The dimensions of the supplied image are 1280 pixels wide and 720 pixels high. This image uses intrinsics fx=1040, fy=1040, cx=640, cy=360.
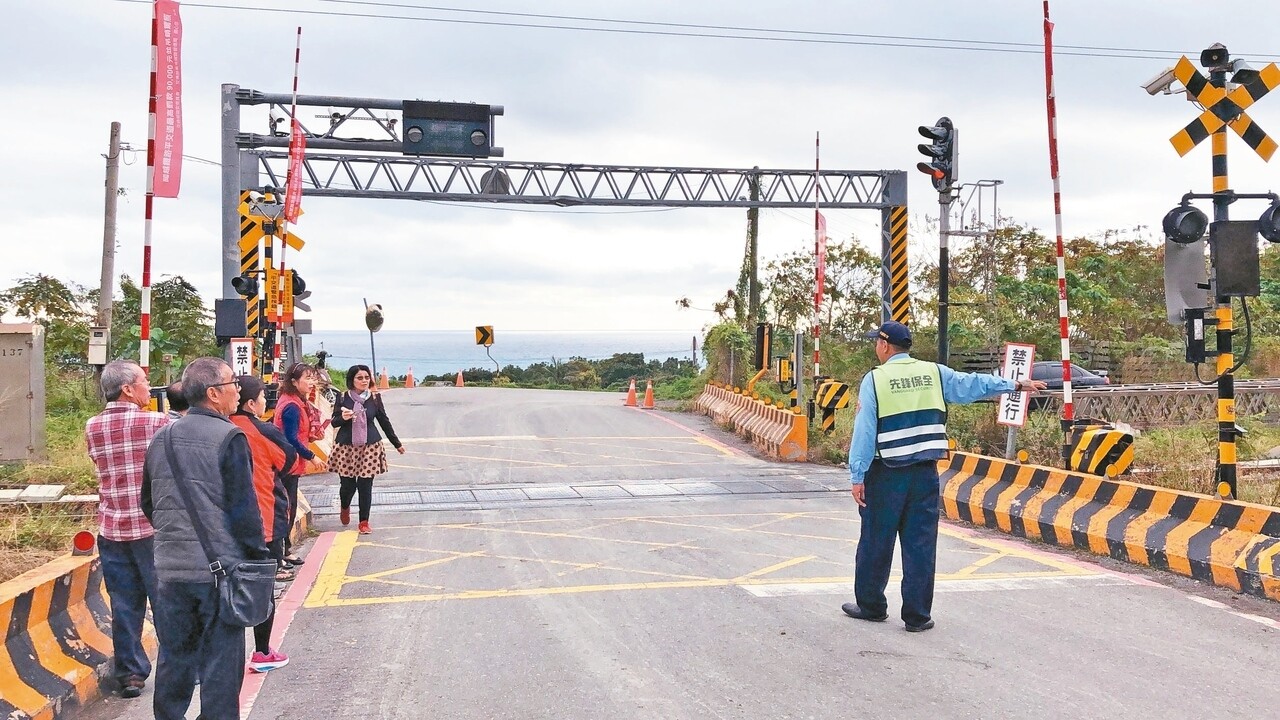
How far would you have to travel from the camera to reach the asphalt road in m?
5.49

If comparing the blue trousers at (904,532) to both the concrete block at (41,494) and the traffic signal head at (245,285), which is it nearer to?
the concrete block at (41,494)

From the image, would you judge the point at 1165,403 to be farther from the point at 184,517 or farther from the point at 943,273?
the point at 184,517

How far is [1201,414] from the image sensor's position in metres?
22.0

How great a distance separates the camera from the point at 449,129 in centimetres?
2092

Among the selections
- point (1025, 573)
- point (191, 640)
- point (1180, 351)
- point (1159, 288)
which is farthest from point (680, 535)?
point (1159, 288)

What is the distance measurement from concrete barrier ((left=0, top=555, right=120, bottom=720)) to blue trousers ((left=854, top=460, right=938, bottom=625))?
4750 millimetres

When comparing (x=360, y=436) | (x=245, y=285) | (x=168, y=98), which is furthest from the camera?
(x=245, y=285)

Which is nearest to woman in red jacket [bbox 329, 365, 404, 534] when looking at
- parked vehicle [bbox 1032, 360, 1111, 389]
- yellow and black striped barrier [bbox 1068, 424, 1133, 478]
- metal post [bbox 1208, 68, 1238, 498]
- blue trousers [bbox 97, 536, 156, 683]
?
blue trousers [bbox 97, 536, 156, 683]

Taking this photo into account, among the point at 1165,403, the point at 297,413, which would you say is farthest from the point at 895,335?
the point at 1165,403

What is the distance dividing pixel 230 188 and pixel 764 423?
11196 mm

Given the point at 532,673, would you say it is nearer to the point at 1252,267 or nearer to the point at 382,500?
the point at 1252,267

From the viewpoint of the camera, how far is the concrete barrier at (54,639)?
5.21 metres

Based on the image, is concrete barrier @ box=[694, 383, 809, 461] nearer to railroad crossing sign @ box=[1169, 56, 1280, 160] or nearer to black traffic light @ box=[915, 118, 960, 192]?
black traffic light @ box=[915, 118, 960, 192]

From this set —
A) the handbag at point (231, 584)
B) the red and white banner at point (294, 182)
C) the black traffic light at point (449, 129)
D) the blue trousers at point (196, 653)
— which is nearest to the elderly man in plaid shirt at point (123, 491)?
the blue trousers at point (196, 653)
